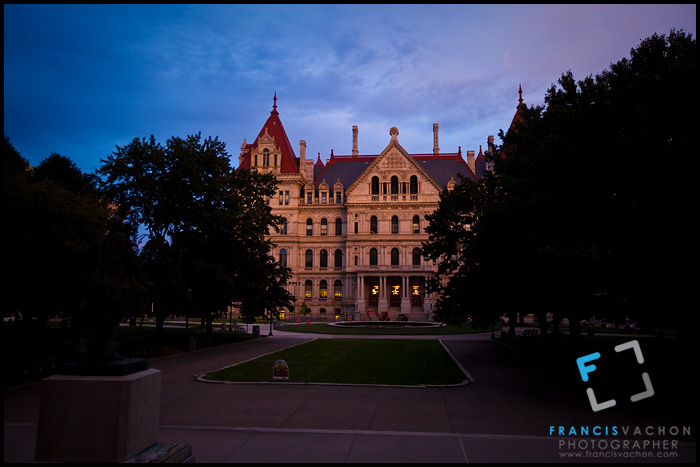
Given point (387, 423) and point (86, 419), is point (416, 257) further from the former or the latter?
point (86, 419)

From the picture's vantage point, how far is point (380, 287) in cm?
7188

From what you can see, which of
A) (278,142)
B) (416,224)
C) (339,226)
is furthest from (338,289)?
(278,142)

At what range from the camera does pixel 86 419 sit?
6.87 m

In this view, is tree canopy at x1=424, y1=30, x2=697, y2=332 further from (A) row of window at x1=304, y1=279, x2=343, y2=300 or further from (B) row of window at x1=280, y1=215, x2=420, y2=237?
(A) row of window at x1=304, y1=279, x2=343, y2=300

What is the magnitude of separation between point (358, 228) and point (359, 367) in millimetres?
53787

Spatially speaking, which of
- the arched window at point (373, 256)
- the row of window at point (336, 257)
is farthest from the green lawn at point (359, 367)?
the arched window at point (373, 256)

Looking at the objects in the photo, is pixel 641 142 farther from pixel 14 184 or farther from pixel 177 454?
pixel 14 184

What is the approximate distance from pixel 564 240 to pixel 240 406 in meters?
10.9

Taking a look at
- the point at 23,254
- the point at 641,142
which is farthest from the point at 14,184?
the point at 641,142

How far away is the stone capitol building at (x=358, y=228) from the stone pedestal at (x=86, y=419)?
2487 inches

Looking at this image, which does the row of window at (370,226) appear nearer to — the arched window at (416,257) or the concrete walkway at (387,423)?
the arched window at (416,257)

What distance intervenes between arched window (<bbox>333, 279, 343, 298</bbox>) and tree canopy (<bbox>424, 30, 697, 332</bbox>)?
57668 millimetres

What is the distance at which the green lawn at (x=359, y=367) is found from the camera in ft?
58.9

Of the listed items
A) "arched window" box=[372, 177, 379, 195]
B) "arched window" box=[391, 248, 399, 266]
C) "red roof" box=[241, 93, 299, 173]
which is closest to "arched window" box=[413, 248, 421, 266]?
"arched window" box=[391, 248, 399, 266]
